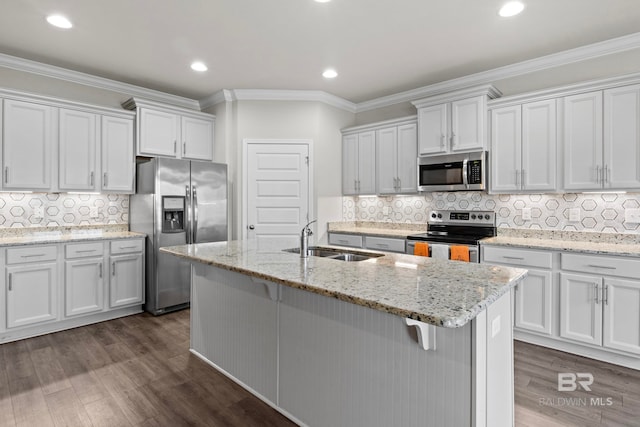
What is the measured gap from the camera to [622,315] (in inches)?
108

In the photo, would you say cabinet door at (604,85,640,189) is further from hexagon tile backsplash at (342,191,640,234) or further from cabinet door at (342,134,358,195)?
cabinet door at (342,134,358,195)

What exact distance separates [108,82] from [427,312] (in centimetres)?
450

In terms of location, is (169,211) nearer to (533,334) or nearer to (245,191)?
(245,191)

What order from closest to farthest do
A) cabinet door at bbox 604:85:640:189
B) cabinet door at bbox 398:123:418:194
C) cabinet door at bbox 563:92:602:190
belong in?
cabinet door at bbox 604:85:640:189 < cabinet door at bbox 563:92:602:190 < cabinet door at bbox 398:123:418:194

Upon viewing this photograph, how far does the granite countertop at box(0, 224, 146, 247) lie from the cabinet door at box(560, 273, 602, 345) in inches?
165

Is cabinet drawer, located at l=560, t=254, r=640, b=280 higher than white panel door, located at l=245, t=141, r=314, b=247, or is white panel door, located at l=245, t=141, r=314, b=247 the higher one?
white panel door, located at l=245, t=141, r=314, b=247

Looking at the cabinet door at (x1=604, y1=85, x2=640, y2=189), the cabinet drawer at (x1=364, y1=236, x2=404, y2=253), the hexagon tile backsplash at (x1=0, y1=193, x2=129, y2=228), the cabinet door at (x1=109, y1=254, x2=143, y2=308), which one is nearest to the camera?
the cabinet door at (x1=604, y1=85, x2=640, y2=189)

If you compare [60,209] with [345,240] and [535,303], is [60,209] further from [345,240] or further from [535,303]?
[535,303]

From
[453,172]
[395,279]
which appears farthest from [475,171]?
[395,279]

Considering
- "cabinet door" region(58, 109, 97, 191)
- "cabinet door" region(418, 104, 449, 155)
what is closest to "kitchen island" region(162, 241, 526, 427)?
"cabinet door" region(58, 109, 97, 191)

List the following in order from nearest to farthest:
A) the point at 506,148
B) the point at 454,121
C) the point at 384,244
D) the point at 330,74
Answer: the point at 506,148 < the point at 454,121 < the point at 330,74 < the point at 384,244

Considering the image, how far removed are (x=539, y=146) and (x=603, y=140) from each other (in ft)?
1.56

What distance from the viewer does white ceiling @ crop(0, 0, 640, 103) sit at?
2672 mm

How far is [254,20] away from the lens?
2.87 meters
